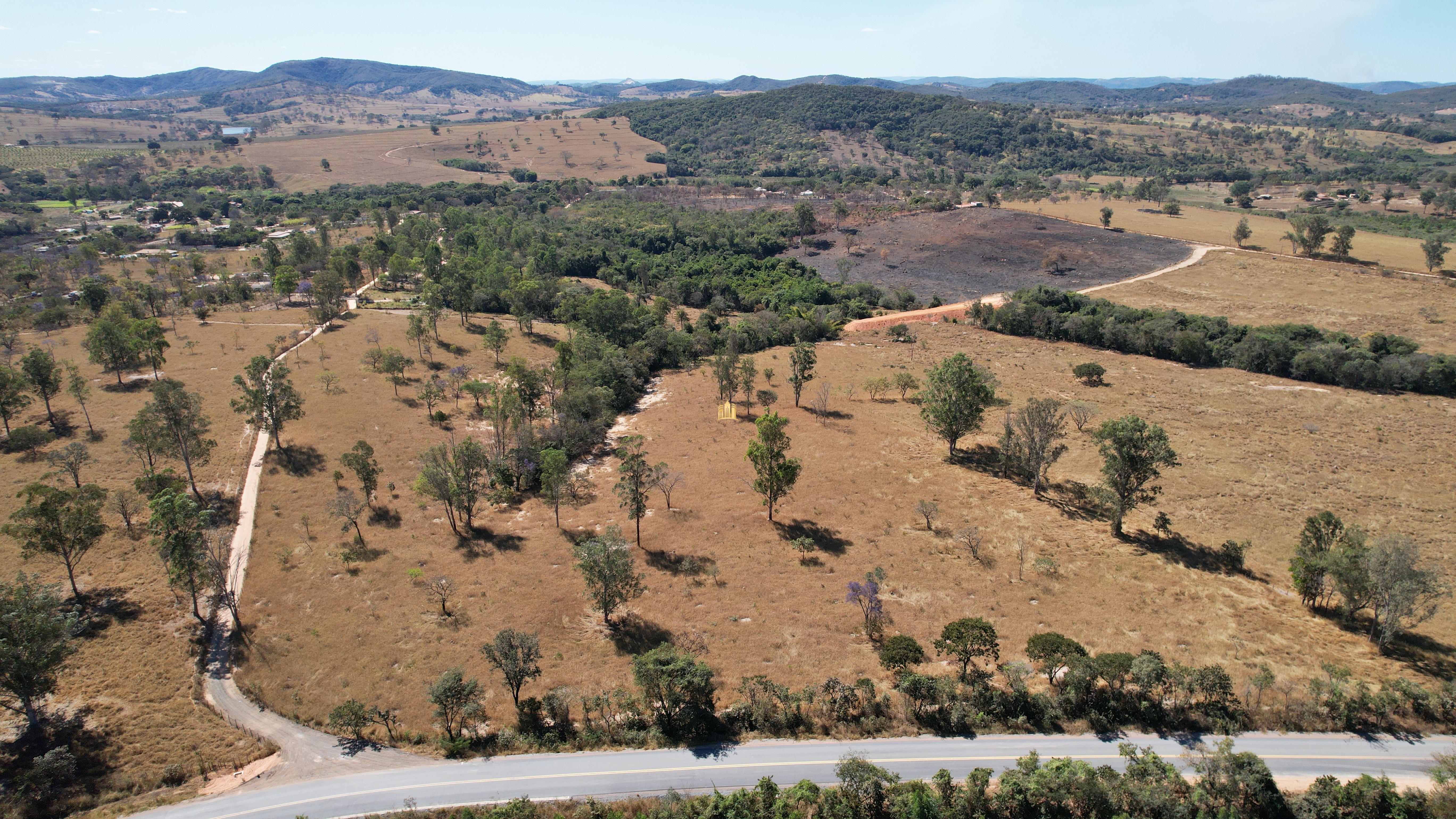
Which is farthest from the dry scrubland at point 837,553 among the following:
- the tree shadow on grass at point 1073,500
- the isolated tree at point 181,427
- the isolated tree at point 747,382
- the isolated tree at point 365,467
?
the isolated tree at point 181,427

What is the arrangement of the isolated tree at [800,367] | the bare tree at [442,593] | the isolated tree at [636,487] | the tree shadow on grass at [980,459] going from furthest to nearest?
the isolated tree at [800,367]
the tree shadow on grass at [980,459]
the isolated tree at [636,487]
the bare tree at [442,593]

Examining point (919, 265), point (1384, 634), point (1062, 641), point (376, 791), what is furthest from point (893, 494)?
point (919, 265)

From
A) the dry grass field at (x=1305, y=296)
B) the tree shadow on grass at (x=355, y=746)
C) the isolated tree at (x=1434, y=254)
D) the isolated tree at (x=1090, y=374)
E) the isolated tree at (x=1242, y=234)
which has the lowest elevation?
the tree shadow on grass at (x=355, y=746)

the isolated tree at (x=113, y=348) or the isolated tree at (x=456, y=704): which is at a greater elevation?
the isolated tree at (x=113, y=348)

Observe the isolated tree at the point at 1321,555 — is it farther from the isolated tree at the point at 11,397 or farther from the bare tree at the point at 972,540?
the isolated tree at the point at 11,397

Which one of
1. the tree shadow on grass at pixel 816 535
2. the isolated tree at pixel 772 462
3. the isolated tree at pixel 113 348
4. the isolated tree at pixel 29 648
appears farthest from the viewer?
the isolated tree at pixel 113 348

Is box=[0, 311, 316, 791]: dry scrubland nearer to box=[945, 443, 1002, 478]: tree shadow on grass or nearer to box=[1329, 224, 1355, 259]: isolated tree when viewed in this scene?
box=[945, 443, 1002, 478]: tree shadow on grass
